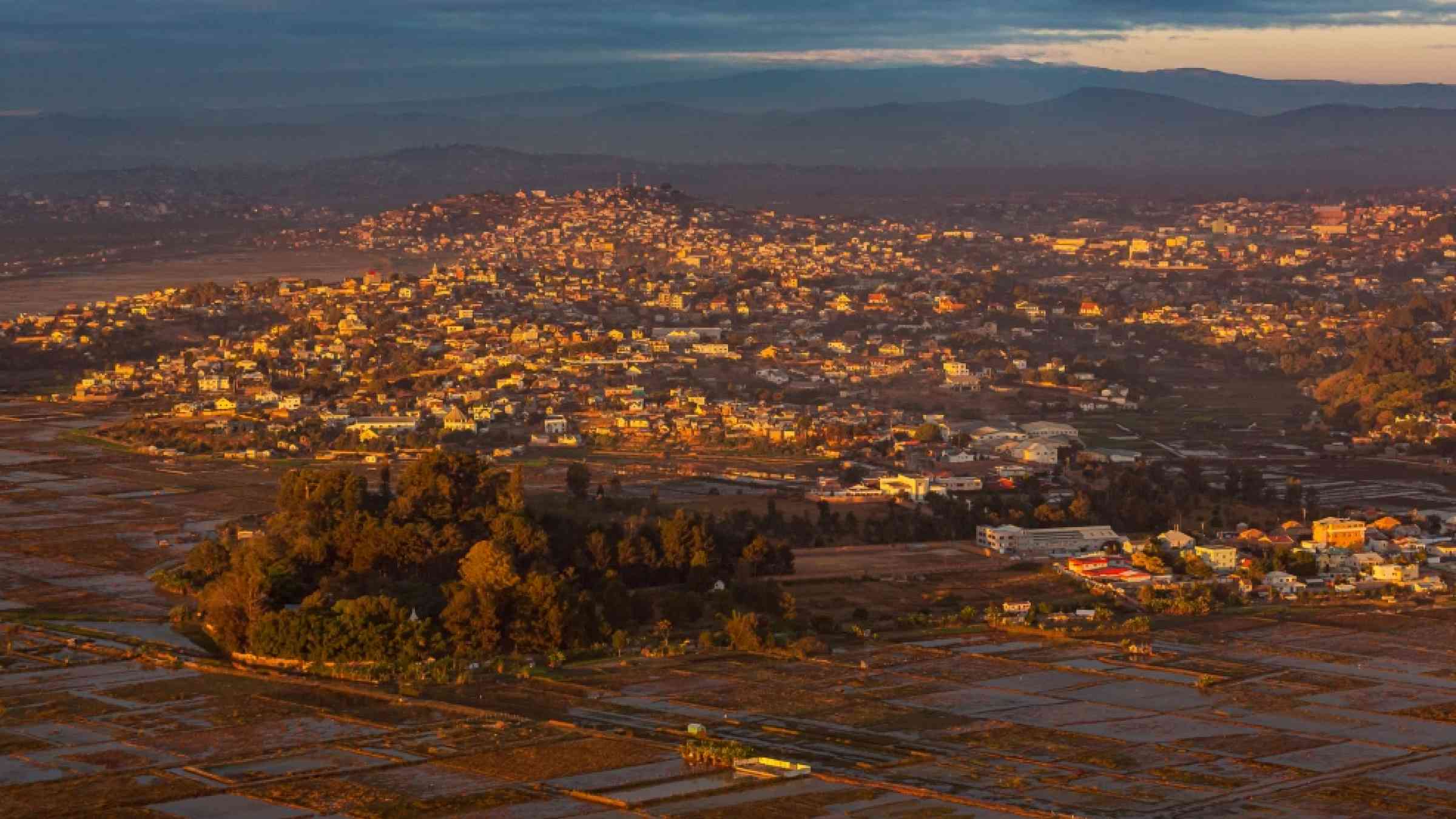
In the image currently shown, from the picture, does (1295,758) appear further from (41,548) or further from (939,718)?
(41,548)

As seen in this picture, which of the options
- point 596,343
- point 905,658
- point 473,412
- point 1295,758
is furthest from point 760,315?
point 1295,758

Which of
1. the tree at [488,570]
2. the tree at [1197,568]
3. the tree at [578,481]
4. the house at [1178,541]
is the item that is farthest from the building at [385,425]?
the tree at [1197,568]

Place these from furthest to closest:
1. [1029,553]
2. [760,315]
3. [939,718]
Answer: [760,315], [1029,553], [939,718]

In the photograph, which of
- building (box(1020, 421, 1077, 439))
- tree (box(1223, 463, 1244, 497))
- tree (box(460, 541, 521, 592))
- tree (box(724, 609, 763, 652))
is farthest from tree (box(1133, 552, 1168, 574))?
building (box(1020, 421, 1077, 439))

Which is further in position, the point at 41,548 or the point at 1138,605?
the point at 41,548

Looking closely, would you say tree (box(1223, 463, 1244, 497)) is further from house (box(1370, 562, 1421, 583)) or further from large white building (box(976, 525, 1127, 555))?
house (box(1370, 562, 1421, 583))

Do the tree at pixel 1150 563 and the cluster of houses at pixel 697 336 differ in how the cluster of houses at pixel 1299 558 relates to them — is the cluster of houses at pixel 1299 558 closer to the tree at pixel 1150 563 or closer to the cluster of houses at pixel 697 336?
the tree at pixel 1150 563
